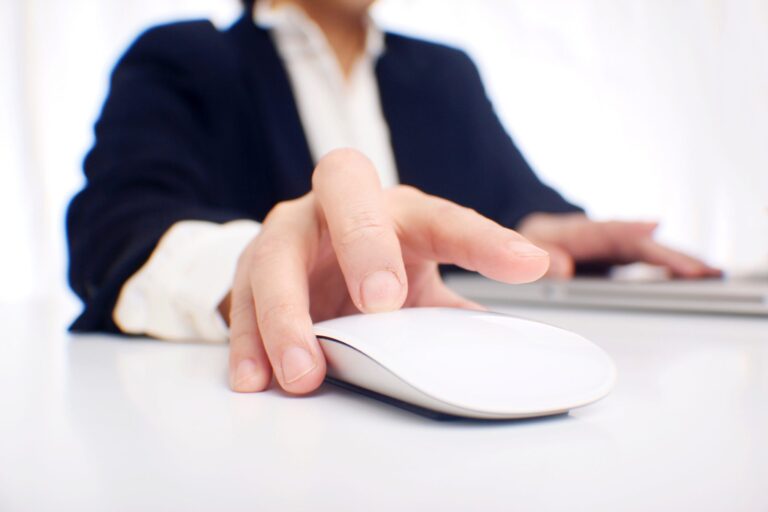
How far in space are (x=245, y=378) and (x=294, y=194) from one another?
28.3 inches

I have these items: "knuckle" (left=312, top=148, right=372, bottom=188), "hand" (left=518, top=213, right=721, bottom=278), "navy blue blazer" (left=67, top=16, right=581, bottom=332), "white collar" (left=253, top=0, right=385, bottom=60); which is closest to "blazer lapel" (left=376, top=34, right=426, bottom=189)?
"navy blue blazer" (left=67, top=16, right=581, bottom=332)

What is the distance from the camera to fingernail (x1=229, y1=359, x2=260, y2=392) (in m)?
0.37

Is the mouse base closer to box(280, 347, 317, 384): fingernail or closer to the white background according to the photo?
box(280, 347, 317, 384): fingernail

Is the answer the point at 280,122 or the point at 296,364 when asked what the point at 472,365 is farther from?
the point at 280,122

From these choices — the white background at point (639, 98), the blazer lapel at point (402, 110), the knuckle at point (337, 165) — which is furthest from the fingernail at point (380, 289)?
the white background at point (639, 98)

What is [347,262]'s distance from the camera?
390 millimetres

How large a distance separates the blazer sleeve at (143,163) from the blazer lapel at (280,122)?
7 cm

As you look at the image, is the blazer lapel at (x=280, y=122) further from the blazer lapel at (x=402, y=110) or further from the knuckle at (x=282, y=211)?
the knuckle at (x=282, y=211)

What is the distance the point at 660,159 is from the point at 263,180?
1855 millimetres

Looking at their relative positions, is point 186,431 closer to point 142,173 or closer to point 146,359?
point 146,359

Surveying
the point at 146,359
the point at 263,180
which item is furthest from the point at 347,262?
the point at 263,180

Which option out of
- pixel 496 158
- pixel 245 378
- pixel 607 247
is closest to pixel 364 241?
pixel 245 378

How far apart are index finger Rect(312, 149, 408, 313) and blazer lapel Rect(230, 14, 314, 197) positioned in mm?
622

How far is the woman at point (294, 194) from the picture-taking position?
399 mm
